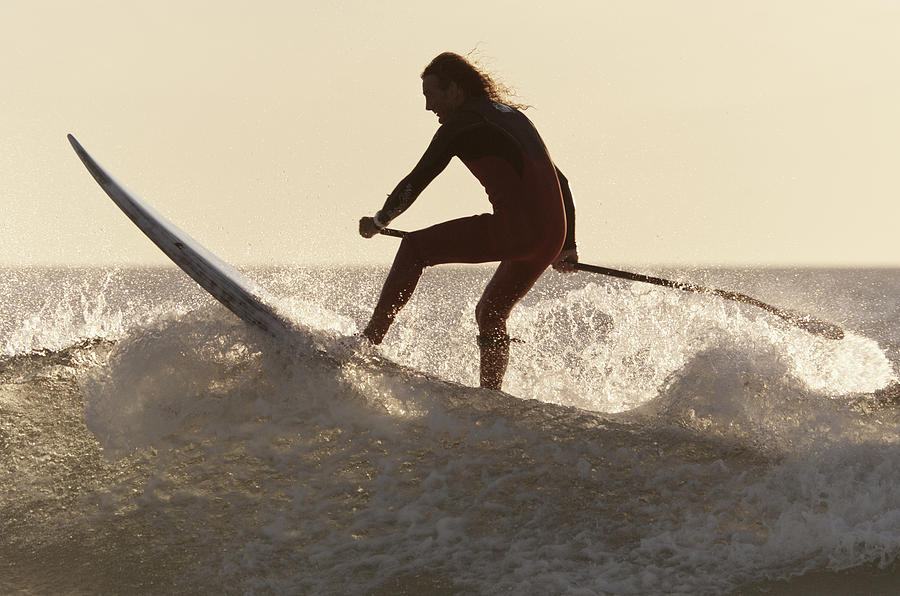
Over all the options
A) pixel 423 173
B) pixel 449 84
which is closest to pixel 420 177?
pixel 423 173

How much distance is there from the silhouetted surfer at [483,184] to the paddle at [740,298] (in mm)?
753

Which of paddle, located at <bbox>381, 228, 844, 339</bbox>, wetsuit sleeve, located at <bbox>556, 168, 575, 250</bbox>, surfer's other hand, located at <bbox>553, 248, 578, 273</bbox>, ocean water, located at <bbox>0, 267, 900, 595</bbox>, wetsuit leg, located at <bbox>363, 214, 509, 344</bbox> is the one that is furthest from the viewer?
paddle, located at <bbox>381, 228, 844, 339</bbox>

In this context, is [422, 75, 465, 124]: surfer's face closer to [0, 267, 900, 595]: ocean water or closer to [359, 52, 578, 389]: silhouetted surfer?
[359, 52, 578, 389]: silhouetted surfer

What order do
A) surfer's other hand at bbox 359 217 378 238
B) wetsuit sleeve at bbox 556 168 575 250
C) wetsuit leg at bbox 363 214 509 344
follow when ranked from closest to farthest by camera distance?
surfer's other hand at bbox 359 217 378 238, wetsuit leg at bbox 363 214 509 344, wetsuit sleeve at bbox 556 168 575 250

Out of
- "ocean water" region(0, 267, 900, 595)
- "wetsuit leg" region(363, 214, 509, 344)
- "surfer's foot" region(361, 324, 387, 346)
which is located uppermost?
Result: "wetsuit leg" region(363, 214, 509, 344)

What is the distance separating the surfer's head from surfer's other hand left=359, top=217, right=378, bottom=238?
684mm

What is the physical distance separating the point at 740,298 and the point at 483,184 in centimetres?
219

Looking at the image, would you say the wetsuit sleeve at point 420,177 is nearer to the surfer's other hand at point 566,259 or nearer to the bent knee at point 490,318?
the bent knee at point 490,318

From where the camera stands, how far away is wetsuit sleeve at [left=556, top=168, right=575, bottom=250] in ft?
17.3

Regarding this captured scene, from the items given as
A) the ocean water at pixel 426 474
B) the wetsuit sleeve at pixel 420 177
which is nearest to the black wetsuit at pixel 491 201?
the wetsuit sleeve at pixel 420 177

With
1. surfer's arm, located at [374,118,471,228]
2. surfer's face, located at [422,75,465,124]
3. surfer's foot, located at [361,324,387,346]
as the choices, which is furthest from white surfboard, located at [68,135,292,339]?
surfer's face, located at [422,75,465,124]

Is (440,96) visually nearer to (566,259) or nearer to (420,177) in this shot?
(420,177)

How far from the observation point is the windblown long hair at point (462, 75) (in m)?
4.83

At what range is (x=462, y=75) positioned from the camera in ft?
15.9
